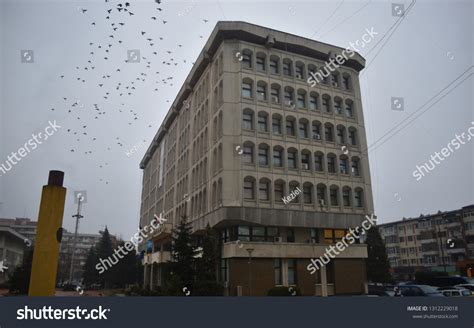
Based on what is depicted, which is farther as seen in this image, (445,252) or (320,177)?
(445,252)

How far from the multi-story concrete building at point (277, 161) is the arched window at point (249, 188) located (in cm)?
10

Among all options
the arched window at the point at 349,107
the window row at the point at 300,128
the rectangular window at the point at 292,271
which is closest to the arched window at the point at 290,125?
the window row at the point at 300,128

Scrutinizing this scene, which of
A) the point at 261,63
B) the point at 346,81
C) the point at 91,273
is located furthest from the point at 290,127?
the point at 91,273

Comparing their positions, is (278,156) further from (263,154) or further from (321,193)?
(321,193)

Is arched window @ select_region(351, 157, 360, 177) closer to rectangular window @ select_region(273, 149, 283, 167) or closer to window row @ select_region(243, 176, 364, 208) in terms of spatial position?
window row @ select_region(243, 176, 364, 208)

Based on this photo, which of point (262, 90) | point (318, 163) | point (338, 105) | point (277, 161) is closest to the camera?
point (277, 161)

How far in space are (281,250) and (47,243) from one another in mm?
23390

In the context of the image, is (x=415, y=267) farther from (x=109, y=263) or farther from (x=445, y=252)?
(x=109, y=263)

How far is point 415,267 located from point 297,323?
82.4 metres

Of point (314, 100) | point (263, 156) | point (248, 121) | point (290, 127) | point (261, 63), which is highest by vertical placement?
point (261, 63)

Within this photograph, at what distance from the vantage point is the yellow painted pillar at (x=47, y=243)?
40.2 ft

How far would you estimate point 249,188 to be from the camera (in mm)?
33469

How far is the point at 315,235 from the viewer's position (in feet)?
116

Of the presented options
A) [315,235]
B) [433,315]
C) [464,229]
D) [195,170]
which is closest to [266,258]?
[315,235]
